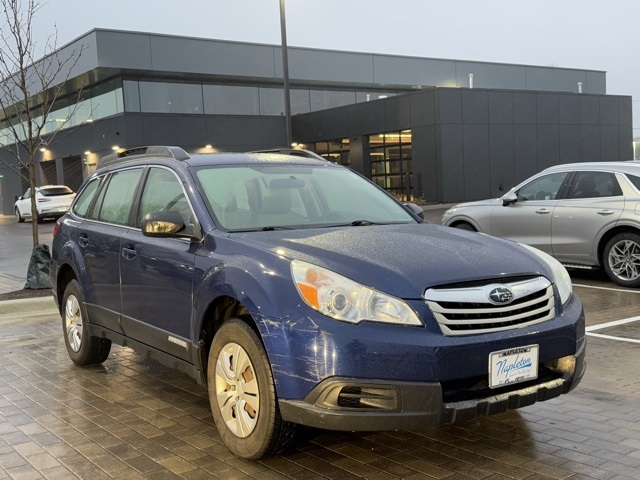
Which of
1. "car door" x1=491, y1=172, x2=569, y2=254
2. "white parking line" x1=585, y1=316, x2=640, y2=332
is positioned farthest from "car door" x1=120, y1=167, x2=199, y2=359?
"car door" x1=491, y1=172, x2=569, y2=254

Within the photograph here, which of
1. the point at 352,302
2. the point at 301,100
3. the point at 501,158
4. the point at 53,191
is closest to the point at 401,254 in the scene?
the point at 352,302

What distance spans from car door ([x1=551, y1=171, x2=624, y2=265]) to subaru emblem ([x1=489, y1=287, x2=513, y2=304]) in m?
6.74

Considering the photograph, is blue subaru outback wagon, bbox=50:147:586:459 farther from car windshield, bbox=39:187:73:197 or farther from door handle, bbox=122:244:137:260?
car windshield, bbox=39:187:73:197

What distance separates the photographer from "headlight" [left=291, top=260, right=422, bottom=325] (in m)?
3.80

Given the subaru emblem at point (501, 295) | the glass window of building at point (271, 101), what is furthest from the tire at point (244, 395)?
the glass window of building at point (271, 101)

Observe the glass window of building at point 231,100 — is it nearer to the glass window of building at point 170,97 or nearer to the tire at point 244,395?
the glass window of building at point 170,97

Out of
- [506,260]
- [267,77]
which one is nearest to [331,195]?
[506,260]

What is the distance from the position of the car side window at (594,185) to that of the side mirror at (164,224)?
737 cm

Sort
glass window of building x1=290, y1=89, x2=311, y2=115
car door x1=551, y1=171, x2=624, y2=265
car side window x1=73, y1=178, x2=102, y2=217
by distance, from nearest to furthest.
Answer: car side window x1=73, y1=178, x2=102, y2=217
car door x1=551, y1=171, x2=624, y2=265
glass window of building x1=290, y1=89, x2=311, y2=115

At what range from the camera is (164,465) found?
14.1 feet

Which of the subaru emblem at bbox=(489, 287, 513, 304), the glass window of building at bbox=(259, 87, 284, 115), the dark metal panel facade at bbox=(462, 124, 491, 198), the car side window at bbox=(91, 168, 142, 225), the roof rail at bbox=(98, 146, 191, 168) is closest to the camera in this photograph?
the subaru emblem at bbox=(489, 287, 513, 304)

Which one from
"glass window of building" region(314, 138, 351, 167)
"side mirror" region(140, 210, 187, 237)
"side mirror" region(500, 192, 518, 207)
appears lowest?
"side mirror" region(500, 192, 518, 207)

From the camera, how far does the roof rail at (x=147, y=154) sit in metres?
5.60

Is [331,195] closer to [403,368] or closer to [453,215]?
[403,368]
